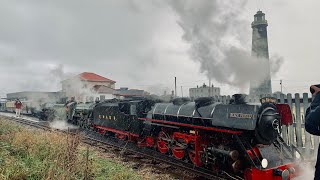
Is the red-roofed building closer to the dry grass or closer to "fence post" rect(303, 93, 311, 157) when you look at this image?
the dry grass

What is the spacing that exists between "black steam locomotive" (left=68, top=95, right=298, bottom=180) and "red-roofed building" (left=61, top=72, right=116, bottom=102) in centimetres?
1965

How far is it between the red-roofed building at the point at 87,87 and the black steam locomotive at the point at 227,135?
774 inches

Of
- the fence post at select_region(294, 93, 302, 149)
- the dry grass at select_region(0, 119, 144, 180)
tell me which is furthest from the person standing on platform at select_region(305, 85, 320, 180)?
the fence post at select_region(294, 93, 302, 149)

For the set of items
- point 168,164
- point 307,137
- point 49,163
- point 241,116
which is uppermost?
point 241,116

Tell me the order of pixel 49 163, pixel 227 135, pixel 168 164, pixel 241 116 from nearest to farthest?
1. pixel 49 163
2. pixel 241 116
3. pixel 227 135
4. pixel 168 164

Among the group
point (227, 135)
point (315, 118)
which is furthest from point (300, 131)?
point (315, 118)

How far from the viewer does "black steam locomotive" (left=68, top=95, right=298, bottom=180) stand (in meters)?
7.19

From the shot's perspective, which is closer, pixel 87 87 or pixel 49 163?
pixel 49 163

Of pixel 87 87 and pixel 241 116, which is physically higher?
pixel 87 87

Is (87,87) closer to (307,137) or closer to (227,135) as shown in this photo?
(307,137)

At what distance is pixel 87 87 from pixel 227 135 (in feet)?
126

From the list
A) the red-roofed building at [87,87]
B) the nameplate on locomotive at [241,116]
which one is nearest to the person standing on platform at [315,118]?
the nameplate on locomotive at [241,116]

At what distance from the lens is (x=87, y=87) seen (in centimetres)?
4388

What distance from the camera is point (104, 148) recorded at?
13.1 m
